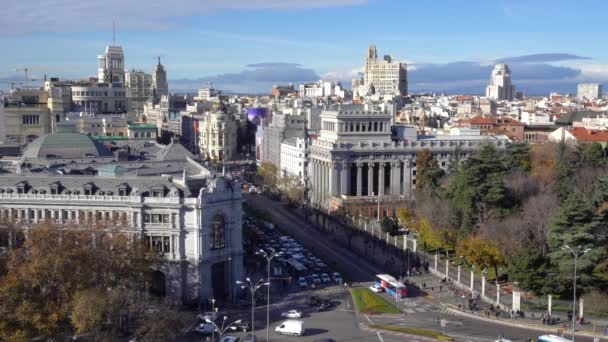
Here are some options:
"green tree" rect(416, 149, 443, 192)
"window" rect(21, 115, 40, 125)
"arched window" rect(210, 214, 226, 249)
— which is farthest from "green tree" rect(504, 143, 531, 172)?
"window" rect(21, 115, 40, 125)

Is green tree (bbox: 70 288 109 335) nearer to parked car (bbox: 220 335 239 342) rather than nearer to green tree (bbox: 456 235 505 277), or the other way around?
parked car (bbox: 220 335 239 342)

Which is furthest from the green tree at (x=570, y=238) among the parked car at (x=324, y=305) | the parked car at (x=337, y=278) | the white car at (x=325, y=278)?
the white car at (x=325, y=278)

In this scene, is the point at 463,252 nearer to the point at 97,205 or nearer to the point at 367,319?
the point at 367,319

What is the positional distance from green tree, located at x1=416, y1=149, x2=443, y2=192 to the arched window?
35.1 m

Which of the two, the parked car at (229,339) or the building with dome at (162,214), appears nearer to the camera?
the parked car at (229,339)

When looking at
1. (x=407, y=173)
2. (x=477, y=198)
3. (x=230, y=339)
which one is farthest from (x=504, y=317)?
(x=407, y=173)

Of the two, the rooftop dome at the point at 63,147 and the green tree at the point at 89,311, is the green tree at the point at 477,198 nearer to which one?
the green tree at the point at 89,311

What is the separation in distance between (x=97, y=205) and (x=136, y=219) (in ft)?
11.9

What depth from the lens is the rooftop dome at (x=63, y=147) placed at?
88562mm

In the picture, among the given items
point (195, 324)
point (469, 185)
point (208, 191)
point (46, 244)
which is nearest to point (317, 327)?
point (195, 324)

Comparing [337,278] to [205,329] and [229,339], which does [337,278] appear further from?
[229,339]

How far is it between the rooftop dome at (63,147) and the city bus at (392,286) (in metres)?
38.9

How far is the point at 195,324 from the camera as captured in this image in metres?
58.7

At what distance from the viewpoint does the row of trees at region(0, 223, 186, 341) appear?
49781 mm
